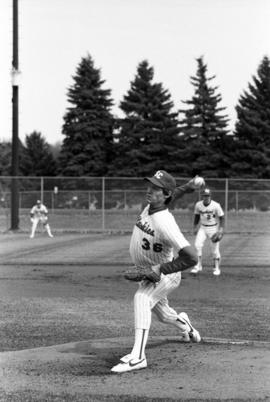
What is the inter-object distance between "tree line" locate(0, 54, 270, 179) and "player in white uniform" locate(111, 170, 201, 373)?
47.1 meters

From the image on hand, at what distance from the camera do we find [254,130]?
51.9 meters

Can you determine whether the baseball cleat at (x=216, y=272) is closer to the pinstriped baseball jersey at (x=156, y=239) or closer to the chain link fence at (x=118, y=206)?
the pinstriped baseball jersey at (x=156, y=239)

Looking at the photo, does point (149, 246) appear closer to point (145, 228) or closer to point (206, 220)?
point (145, 228)

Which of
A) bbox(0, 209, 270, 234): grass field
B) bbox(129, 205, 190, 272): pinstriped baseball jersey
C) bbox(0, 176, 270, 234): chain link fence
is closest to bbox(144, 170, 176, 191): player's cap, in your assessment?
bbox(129, 205, 190, 272): pinstriped baseball jersey

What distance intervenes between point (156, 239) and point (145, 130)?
5231 centimetres

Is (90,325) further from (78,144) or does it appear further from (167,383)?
(78,144)

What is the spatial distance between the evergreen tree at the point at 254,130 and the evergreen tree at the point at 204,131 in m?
1.49

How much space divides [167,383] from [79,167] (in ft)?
173

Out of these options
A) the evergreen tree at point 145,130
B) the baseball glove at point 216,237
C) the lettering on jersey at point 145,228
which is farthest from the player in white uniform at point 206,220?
the evergreen tree at point 145,130

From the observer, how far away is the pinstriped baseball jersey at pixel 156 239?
5.61m

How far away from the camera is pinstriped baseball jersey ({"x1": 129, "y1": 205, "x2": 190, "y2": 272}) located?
5.61 meters

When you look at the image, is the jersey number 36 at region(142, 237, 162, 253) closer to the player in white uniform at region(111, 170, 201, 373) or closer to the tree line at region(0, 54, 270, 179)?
the player in white uniform at region(111, 170, 201, 373)

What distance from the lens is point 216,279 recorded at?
13070mm

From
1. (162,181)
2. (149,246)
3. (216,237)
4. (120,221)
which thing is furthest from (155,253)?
(120,221)
